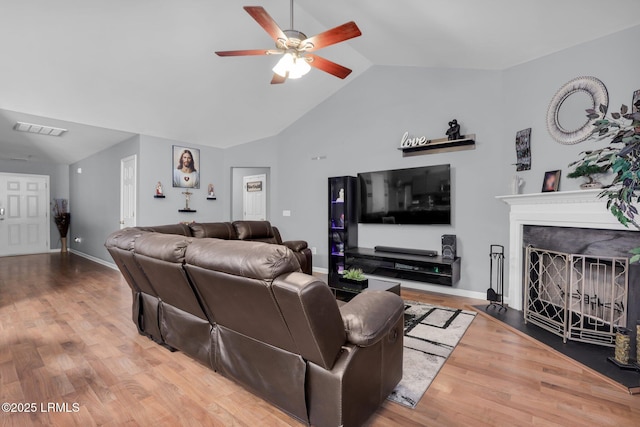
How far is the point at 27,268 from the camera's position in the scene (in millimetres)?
5723

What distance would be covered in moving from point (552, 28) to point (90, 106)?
570 centimetres

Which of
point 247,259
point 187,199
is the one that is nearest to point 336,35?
point 247,259

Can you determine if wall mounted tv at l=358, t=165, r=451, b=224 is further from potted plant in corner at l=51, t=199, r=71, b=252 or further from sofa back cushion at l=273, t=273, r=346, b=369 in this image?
potted plant in corner at l=51, t=199, r=71, b=252

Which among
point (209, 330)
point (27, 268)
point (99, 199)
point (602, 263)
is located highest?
point (99, 199)

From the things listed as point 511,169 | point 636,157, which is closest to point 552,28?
point 511,169

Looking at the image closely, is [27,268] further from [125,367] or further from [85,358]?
[125,367]

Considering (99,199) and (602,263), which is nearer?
(602,263)

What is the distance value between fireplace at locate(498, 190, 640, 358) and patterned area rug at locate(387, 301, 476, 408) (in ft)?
2.41

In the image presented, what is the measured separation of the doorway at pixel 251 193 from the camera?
7.10 metres

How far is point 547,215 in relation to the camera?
297cm

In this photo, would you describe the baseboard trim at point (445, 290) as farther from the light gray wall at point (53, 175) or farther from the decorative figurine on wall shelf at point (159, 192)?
the light gray wall at point (53, 175)

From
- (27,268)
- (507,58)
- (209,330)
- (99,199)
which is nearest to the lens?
(209,330)

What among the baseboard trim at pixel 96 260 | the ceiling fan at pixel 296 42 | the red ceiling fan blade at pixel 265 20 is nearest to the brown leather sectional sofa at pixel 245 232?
the ceiling fan at pixel 296 42

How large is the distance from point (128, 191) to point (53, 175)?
13.9ft
